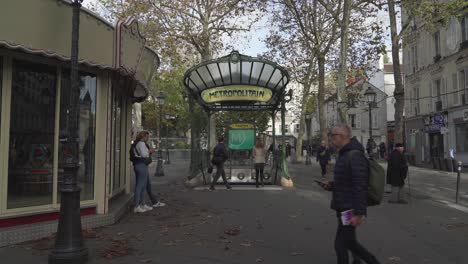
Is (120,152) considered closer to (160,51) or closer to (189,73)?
(189,73)

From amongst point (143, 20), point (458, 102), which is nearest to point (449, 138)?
point (458, 102)

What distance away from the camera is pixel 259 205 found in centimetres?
1091

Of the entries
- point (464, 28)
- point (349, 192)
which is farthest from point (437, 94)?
point (349, 192)

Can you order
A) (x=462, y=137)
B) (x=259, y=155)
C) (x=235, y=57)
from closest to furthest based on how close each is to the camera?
(x=235, y=57)
(x=259, y=155)
(x=462, y=137)

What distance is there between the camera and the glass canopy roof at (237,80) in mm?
14531

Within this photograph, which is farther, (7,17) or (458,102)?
(458,102)

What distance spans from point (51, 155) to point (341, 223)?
501cm

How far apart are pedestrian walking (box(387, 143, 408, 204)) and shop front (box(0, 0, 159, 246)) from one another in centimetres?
688

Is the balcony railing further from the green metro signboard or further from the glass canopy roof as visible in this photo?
the green metro signboard

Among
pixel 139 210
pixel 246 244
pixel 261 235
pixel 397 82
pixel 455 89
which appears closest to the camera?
pixel 246 244

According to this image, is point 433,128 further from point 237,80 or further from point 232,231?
point 232,231

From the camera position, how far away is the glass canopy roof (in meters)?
14.5

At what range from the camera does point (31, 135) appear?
7.14m

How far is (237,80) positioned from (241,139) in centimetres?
259
